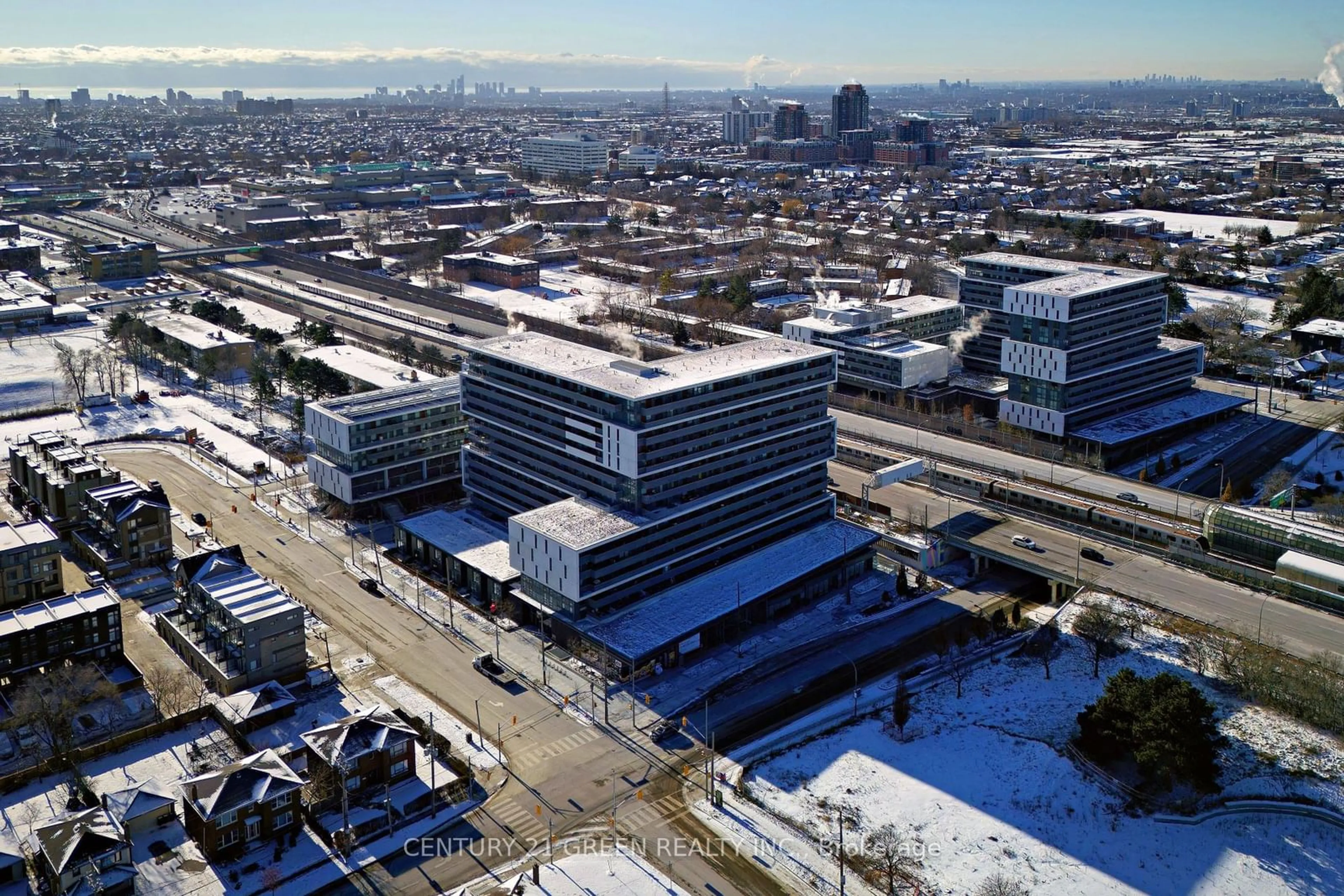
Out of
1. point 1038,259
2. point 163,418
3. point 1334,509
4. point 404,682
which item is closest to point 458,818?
point 404,682

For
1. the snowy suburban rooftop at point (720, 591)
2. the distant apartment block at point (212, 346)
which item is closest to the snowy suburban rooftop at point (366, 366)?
the distant apartment block at point (212, 346)

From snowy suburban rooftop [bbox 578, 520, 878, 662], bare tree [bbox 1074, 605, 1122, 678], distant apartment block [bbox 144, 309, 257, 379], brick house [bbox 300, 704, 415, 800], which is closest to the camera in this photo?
brick house [bbox 300, 704, 415, 800]

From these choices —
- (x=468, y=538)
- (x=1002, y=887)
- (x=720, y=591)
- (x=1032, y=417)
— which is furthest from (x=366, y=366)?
(x=1002, y=887)

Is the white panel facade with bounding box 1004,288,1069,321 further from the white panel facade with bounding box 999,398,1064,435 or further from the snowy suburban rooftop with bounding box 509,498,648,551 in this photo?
the snowy suburban rooftop with bounding box 509,498,648,551

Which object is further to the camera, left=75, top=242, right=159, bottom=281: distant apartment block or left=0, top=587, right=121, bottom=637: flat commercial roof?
left=75, top=242, right=159, bottom=281: distant apartment block

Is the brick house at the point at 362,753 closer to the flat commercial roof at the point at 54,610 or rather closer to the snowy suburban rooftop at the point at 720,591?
the snowy suburban rooftop at the point at 720,591

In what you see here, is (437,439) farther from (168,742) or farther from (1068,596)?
(1068,596)

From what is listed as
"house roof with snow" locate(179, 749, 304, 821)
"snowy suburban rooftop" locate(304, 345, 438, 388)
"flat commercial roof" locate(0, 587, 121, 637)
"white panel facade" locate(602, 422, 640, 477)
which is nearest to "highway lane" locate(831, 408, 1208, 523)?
"white panel facade" locate(602, 422, 640, 477)
